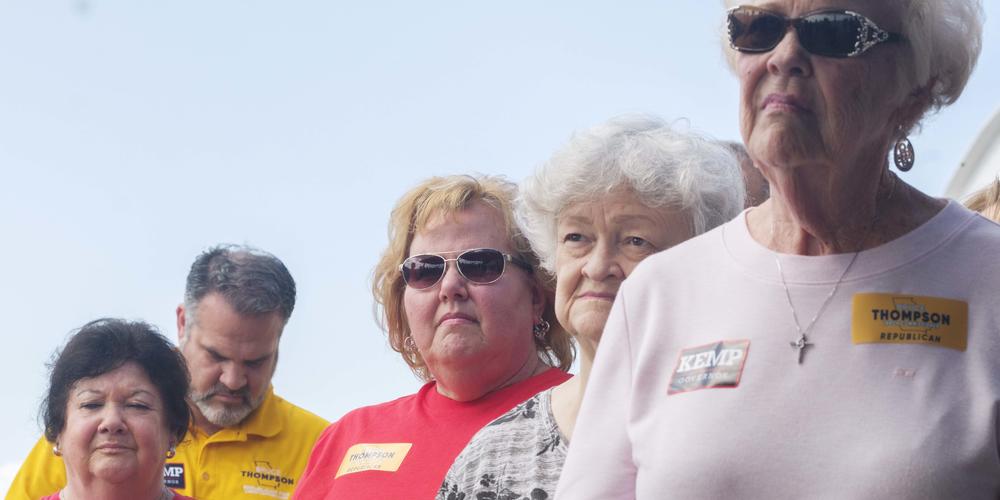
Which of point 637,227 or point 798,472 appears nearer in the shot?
point 798,472

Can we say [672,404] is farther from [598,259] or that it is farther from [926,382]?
[598,259]

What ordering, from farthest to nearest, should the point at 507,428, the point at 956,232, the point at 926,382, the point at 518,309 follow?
1. the point at 518,309
2. the point at 507,428
3. the point at 956,232
4. the point at 926,382

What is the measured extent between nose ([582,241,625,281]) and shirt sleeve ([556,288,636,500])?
89 centimetres

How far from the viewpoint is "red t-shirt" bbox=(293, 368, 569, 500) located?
381 centimetres

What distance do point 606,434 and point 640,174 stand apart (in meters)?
1.14

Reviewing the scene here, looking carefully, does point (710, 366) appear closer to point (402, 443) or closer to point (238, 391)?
point (402, 443)

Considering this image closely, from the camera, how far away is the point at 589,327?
3234 millimetres

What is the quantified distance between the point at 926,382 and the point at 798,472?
0.23m

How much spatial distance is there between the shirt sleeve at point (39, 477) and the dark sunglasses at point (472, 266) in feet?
6.28


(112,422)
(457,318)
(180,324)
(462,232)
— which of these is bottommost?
A: (112,422)

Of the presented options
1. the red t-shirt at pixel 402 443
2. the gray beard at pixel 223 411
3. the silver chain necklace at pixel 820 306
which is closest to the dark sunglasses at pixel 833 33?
A: the silver chain necklace at pixel 820 306

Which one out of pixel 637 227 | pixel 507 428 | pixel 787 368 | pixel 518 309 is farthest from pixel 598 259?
pixel 787 368

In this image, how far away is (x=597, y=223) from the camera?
10.8 feet

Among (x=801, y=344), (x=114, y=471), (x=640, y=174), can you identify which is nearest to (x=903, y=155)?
(x=801, y=344)
